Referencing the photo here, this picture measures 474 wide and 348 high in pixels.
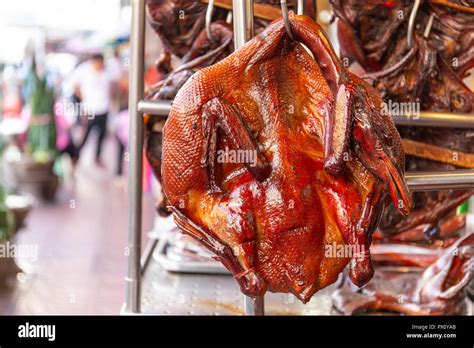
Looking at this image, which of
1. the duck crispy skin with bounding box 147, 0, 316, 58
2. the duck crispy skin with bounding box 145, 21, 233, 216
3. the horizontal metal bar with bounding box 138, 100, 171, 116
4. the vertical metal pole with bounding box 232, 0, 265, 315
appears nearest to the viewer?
the vertical metal pole with bounding box 232, 0, 265, 315

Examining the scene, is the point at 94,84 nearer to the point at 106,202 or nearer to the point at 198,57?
the point at 106,202

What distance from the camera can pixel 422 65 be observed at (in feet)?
5.61

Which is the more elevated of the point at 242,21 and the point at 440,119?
the point at 242,21

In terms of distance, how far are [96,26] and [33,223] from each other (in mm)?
→ 4783

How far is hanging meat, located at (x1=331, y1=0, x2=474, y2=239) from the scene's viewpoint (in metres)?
1.72

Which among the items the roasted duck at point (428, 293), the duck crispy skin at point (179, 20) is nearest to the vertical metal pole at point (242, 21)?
the duck crispy skin at point (179, 20)

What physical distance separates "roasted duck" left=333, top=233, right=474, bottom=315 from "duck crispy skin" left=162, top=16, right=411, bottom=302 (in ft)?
2.44

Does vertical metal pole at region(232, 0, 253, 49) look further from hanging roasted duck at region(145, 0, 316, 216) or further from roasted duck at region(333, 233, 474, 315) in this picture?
roasted duck at region(333, 233, 474, 315)

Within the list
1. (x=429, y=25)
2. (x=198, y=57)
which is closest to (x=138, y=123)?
(x=198, y=57)

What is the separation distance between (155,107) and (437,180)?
70cm

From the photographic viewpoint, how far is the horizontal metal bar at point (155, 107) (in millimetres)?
1462

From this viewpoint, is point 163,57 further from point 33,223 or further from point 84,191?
point 84,191

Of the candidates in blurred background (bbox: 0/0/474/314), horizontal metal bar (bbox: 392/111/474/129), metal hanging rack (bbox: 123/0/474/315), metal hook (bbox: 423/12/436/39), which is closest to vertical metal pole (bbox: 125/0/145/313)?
metal hanging rack (bbox: 123/0/474/315)

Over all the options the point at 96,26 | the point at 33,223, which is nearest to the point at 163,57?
the point at 33,223
